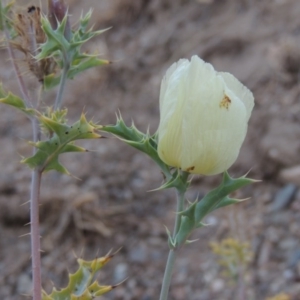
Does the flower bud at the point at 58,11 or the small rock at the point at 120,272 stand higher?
the flower bud at the point at 58,11

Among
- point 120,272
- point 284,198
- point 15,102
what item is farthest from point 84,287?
point 284,198

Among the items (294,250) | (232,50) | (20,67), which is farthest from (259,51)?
(20,67)

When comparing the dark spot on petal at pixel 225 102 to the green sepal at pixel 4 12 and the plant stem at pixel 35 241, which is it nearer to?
the plant stem at pixel 35 241

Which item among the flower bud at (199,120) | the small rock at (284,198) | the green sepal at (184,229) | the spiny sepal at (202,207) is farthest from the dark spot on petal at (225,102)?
the small rock at (284,198)

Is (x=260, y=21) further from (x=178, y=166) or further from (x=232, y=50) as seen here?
(x=178, y=166)

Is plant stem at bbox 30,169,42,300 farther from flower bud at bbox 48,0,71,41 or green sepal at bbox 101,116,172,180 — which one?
flower bud at bbox 48,0,71,41

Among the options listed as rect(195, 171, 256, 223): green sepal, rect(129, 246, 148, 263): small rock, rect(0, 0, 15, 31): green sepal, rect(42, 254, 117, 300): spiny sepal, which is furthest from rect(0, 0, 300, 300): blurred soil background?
rect(0, 0, 15, 31): green sepal

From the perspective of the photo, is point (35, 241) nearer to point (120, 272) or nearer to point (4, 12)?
point (4, 12)
